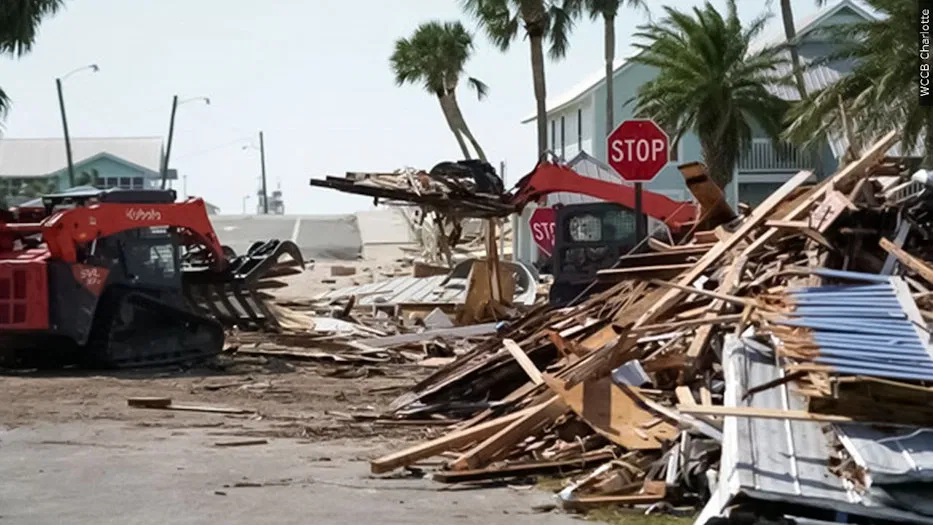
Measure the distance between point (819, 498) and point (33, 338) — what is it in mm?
13437

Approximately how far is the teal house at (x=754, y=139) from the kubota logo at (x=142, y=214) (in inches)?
1010

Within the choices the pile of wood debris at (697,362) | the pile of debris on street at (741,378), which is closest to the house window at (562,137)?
the pile of debris on street at (741,378)

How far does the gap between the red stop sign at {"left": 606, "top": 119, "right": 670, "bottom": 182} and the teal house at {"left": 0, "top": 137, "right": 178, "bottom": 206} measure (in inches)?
2932

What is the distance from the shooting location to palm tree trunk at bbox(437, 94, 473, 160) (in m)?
62.9

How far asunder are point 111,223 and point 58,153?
85145 millimetres

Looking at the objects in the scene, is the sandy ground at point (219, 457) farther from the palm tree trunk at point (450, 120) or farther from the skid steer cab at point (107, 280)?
the palm tree trunk at point (450, 120)

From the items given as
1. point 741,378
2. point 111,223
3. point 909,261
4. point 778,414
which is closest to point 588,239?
point 111,223

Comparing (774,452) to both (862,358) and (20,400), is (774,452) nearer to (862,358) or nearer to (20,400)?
(862,358)

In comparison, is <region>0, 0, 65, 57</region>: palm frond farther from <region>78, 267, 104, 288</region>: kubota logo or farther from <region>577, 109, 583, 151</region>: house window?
<region>577, 109, 583, 151</region>: house window

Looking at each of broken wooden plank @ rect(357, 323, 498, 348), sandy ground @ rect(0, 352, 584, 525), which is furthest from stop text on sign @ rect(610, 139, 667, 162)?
broken wooden plank @ rect(357, 323, 498, 348)

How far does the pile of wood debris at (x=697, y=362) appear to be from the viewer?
9.21 m

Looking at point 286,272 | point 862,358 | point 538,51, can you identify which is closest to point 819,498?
point 862,358

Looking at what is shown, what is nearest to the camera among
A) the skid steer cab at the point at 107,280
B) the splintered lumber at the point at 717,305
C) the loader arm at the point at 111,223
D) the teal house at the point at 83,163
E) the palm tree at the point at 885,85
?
the splintered lumber at the point at 717,305

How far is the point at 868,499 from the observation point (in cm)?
801
